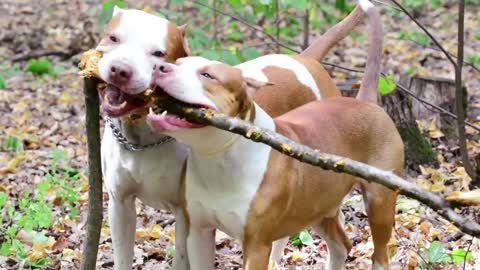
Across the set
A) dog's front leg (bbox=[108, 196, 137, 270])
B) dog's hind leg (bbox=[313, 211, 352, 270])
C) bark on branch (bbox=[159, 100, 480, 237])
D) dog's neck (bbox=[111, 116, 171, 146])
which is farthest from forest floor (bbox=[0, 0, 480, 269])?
bark on branch (bbox=[159, 100, 480, 237])

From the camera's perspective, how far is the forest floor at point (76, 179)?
5.60m

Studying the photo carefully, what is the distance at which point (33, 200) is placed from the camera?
6.80m

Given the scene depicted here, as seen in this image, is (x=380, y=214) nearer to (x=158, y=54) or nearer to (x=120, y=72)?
(x=158, y=54)

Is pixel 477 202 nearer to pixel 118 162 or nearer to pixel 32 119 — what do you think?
pixel 118 162

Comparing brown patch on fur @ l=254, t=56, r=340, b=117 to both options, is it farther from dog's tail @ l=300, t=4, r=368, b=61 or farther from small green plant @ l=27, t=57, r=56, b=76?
small green plant @ l=27, t=57, r=56, b=76

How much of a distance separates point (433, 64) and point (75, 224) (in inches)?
253

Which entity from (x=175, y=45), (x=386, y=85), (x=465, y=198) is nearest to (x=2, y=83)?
(x=386, y=85)

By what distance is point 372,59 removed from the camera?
511 centimetres

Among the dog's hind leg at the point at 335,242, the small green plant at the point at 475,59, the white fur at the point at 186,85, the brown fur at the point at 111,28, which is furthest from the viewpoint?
the small green plant at the point at 475,59

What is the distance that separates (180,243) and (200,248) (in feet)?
0.99

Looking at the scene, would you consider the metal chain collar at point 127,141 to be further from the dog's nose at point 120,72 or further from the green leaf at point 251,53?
the green leaf at point 251,53

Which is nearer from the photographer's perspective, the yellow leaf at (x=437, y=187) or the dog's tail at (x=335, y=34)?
the dog's tail at (x=335, y=34)

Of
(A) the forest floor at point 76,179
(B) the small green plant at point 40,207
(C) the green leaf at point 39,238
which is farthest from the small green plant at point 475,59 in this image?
(C) the green leaf at point 39,238

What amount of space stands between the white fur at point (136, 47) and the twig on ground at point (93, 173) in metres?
0.20
